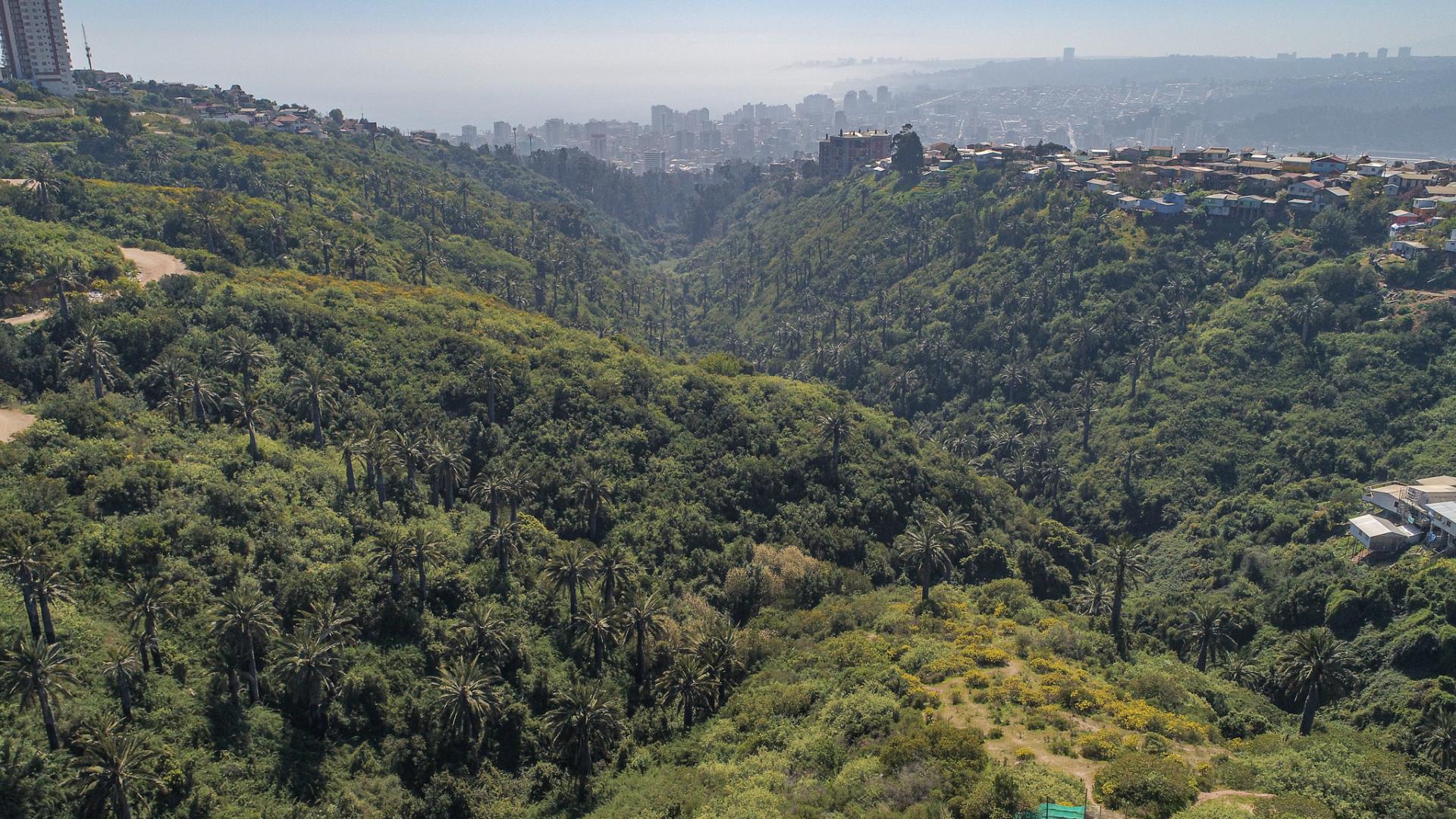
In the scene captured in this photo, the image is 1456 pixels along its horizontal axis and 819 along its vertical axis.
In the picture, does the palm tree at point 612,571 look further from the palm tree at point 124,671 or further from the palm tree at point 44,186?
the palm tree at point 44,186

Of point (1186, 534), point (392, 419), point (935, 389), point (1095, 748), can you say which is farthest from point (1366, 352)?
point (392, 419)

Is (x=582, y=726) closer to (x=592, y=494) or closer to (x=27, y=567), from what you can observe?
(x=592, y=494)

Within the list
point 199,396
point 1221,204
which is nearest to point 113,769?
point 199,396

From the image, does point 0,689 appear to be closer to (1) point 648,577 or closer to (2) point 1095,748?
(1) point 648,577

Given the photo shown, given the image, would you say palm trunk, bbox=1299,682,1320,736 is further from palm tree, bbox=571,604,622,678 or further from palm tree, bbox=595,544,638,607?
palm tree, bbox=595,544,638,607

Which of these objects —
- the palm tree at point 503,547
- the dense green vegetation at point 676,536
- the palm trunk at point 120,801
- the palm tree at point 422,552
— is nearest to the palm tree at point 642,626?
the dense green vegetation at point 676,536

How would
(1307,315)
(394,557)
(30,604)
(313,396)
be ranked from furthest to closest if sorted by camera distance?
(1307,315) → (313,396) → (394,557) → (30,604)

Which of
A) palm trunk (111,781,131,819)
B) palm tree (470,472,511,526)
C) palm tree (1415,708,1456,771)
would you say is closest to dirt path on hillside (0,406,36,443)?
palm tree (470,472,511,526)
